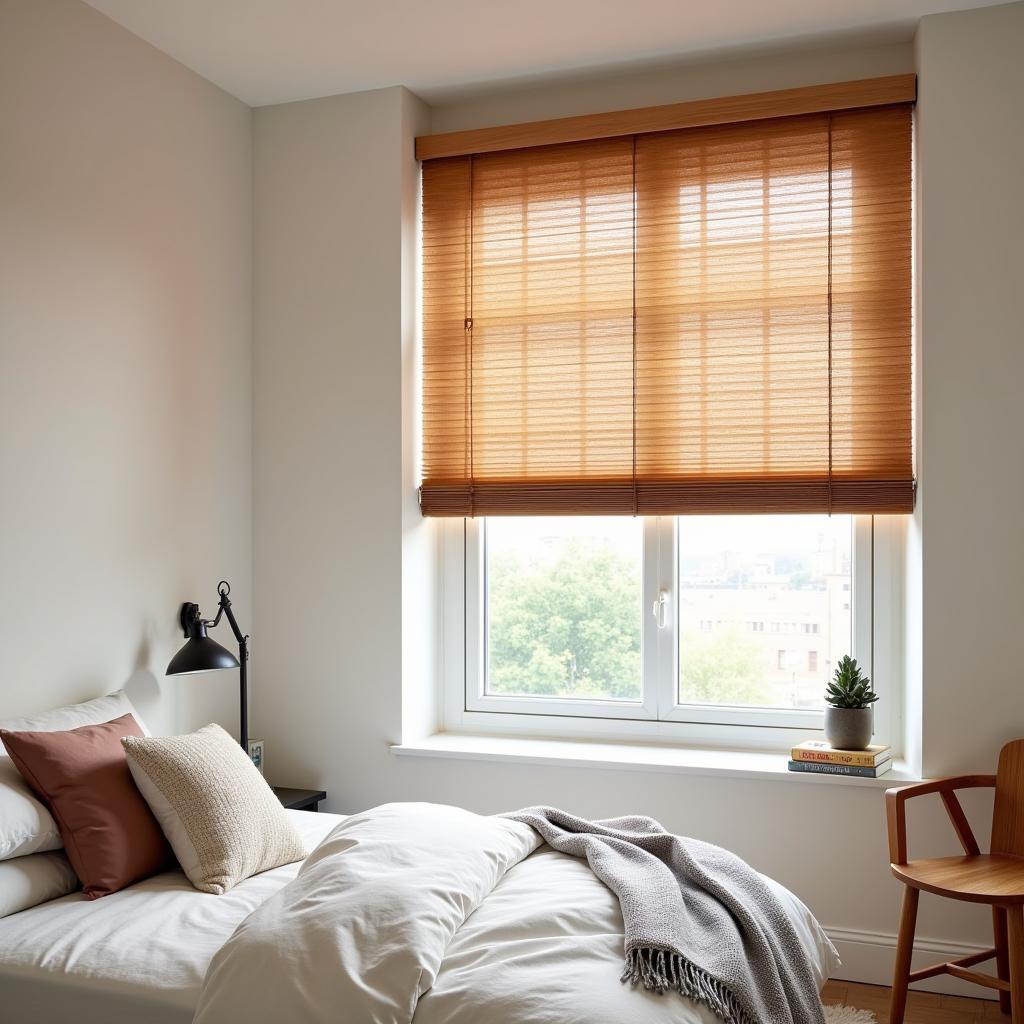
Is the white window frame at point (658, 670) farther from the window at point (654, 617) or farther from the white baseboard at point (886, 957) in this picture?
the white baseboard at point (886, 957)

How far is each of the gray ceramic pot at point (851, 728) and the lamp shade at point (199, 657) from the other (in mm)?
1893

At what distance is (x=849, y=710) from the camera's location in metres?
3.18

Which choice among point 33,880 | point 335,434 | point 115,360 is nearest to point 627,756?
point 335,434

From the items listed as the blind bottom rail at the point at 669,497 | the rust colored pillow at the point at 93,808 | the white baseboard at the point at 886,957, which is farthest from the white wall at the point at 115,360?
the white baseboard at the point at 886,957

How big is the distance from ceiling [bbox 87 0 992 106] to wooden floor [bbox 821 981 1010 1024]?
2.95m

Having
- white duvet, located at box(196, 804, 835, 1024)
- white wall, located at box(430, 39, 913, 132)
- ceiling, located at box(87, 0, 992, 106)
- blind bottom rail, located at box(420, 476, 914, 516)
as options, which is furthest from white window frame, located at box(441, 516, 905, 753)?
ceiling, located at box(87, 0, 992, 106)

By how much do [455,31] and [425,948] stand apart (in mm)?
2662

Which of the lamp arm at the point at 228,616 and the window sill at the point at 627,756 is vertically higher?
the lamp arm at the point at 228,616

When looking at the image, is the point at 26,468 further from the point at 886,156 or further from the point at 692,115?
the point at 886,156

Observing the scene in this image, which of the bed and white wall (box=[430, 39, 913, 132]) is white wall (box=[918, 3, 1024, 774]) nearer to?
white wall (box=[430, 39, 913, 132])

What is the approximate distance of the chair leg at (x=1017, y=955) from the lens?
2490mm

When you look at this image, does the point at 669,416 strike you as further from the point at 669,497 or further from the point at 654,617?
the point at 654,617

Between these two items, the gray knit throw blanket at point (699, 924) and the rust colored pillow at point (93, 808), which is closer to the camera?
the gray knit throw blanket at point (699, 924)

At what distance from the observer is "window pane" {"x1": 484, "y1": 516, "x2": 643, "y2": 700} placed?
3670 millimetres
